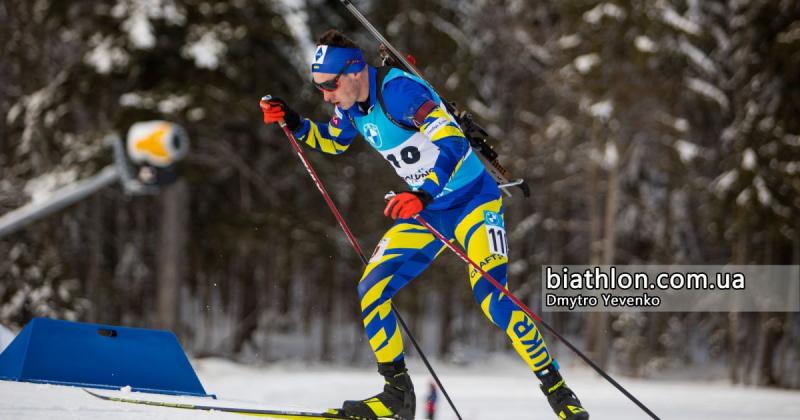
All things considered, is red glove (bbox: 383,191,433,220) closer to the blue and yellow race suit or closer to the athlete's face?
the blue and yellow race suit

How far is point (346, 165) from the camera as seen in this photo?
1925 centimetres

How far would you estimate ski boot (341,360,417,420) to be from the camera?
15.3ft

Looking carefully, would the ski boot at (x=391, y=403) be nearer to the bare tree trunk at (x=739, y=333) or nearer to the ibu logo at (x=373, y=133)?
the ibu logo at (x=373, y=133)

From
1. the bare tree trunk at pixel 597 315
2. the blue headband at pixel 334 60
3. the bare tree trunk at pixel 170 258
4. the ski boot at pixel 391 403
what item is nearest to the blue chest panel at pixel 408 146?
the blue headband at pixel 334 60

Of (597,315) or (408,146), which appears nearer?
(408,146)

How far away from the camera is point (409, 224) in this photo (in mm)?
4766

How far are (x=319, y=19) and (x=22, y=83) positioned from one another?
746 cm

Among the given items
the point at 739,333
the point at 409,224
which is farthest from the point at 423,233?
the point at 739,333

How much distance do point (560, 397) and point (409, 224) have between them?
4.11ft

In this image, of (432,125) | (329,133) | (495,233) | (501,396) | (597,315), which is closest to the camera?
(432,125)

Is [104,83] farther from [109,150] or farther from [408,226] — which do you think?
[408,226]

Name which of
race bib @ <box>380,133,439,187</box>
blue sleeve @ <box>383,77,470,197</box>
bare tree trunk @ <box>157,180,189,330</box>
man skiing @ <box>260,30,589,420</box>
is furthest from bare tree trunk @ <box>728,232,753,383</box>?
blue sleeve @ <box>383,77,470,197</box>

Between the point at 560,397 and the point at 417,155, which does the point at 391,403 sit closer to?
the point at 560,397

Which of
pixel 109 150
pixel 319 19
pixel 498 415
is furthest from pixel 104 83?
pixel 498 415
